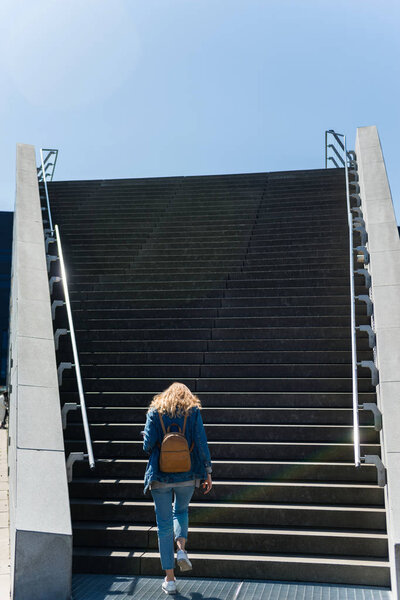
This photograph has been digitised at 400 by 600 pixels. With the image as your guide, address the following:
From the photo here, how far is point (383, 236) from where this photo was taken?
28.6 ft

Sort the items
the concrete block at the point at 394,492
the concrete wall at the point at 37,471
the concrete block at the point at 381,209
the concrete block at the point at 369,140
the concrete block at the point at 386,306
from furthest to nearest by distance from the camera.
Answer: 1. the concrete block at the point at 369,140
2. the concrete block at the point at 381,209
3. the concrete block at the point at 386,306
4. the concrete wall at the point at 37,471
5. the concrete block at the point at 394,492

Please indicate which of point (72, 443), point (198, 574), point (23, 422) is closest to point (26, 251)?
point (72, 443)

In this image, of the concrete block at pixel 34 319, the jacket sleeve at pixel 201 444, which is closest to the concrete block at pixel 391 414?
the jacket sleeve at pixel 201 444

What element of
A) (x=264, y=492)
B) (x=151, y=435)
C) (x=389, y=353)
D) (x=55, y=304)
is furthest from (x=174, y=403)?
(x=55, y=304)

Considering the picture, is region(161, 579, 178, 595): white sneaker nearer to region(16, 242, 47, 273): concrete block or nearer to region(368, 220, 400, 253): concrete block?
region(16, 242, 47, 273): concrete block

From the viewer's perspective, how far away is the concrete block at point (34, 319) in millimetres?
7164

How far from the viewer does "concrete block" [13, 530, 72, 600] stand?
15.9 feet

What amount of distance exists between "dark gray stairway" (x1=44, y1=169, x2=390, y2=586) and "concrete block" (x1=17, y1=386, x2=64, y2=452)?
809 millimetres

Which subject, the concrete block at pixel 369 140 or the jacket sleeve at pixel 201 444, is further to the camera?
the concrete block at pixel 369 140

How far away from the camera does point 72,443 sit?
22.7 feet

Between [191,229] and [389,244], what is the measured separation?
15.3 ft

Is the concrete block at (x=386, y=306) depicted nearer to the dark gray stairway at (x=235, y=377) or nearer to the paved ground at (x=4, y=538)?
the dark gray stairway at (x=235, y=377)

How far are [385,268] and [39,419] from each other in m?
4.28

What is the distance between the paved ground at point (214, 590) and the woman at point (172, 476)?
19 cm
